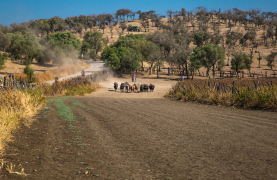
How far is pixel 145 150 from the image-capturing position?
6.34 m

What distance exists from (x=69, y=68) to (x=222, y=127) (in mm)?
57731

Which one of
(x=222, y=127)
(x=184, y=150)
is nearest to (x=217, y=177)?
(x=184, y=150)

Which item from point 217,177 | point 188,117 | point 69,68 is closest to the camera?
point 217,177

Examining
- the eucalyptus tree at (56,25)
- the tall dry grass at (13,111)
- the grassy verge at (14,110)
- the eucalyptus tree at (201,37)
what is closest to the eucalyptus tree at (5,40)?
the eucalyptus tree at (56,25)

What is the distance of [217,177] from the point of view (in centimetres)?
477

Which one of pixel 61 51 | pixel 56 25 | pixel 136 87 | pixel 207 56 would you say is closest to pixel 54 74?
pixel 61 51

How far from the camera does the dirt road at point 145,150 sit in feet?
16.3

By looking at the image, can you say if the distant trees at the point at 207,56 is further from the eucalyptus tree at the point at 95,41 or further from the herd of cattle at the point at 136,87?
the eucalyptus tree at the point at 95,41

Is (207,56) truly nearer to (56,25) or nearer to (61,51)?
(61,51)

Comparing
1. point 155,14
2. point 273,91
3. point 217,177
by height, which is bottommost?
point 217,177

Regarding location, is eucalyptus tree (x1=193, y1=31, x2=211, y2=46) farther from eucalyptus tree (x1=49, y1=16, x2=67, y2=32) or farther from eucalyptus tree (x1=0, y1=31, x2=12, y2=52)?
eucalyptus tree (x1=49, y1=16, x2=67, y2=32)

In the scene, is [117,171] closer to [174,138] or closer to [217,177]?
[217,177]

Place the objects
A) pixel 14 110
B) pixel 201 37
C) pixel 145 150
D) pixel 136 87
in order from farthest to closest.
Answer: pixel 201 37
pixel 136 87
pixel 14 110
pixel 145 150

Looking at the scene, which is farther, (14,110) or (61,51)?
(61,51)
